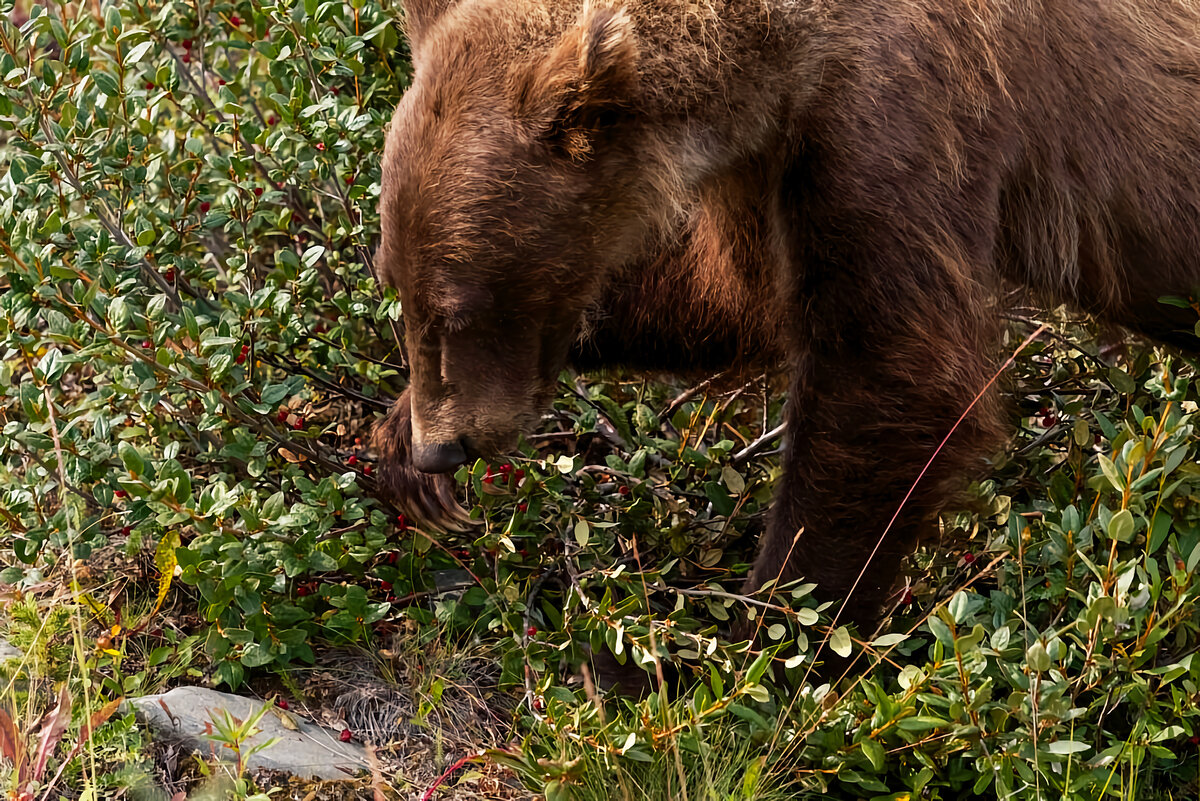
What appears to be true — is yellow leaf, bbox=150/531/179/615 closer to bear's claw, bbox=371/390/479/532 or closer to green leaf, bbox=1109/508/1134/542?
bear's claw, bbox=371/390/479/532

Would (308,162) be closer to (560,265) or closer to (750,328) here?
(560,265)

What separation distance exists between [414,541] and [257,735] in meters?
0.77

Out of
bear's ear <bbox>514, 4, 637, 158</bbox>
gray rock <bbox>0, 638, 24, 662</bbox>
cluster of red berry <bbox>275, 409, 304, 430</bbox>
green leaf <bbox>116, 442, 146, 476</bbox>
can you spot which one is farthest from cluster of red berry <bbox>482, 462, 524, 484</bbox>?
gray rock <bbox>0, 638, 24, 662</bbox>

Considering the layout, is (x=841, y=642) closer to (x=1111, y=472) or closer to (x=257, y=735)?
(x=1111, y=472)

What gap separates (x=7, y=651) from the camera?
3.31 m

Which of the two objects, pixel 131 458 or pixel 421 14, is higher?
pixel 421 14

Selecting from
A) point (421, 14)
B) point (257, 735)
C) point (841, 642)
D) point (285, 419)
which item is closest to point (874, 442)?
point (841, 642)

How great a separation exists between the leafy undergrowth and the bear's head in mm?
566

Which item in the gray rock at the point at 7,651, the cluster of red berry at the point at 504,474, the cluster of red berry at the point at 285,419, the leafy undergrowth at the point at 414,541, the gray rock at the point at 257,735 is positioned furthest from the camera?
the cluster of red berry at the point at 285,419

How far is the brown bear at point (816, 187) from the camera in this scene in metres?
2.82

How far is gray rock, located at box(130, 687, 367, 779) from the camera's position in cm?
298

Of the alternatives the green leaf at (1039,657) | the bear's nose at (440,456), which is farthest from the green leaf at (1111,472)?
the bear's nose at (440,456)

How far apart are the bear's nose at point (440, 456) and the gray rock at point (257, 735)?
773 mm

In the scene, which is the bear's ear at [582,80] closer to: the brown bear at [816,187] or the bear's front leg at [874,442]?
the brown bear at [816,187]
